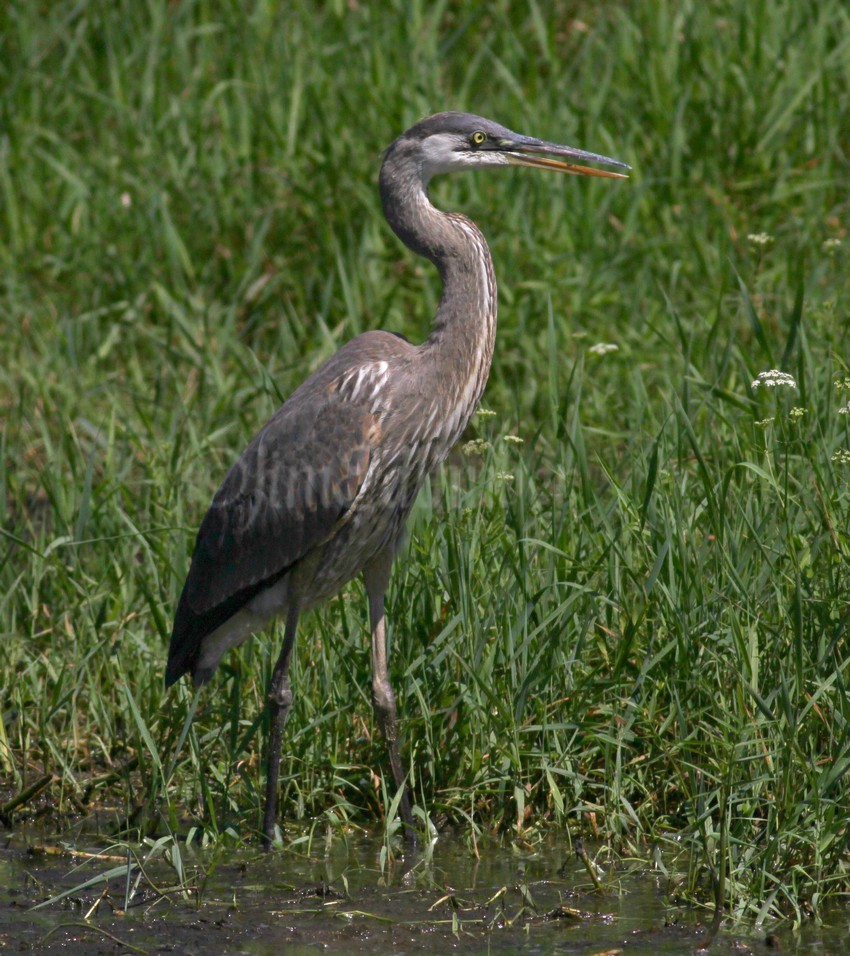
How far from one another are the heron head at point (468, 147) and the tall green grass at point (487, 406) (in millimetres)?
745

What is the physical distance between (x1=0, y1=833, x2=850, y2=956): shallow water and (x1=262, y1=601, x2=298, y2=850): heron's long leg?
108 mm

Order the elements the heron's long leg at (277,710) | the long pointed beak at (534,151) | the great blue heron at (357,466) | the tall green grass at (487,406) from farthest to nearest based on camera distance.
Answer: the long pointed beak at (534,151), the great blue heron at (357,466), the heron's long leg at (277,710), the tall green grass at (487,406)

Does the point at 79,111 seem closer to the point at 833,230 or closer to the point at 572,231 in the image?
the point at 572,231

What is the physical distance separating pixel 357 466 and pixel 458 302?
565 millimetres

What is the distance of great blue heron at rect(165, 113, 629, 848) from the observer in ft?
14.4

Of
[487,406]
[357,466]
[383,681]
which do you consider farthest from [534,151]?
[383,681]

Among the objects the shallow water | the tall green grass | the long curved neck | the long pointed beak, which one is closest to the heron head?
the long pointed beak

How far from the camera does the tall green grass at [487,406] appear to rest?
162 inches

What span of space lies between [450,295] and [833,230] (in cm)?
309

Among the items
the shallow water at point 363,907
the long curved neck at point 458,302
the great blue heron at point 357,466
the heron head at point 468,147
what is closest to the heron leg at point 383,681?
the great blue heron at point 357,466

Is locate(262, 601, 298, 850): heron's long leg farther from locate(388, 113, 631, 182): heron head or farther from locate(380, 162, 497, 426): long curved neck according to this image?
locate(388, 113, 631, 182): heron head

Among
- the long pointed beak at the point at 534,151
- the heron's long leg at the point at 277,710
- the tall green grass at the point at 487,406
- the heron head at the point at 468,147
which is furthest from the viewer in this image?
the long pointed beak at the point at 534,151

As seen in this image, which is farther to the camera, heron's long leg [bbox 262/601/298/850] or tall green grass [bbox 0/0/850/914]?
heron's long leg [bbox 262/601/298/850]

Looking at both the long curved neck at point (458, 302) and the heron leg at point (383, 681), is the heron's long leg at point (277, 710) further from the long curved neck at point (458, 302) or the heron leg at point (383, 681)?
the long curved neck at point (458, 302)
